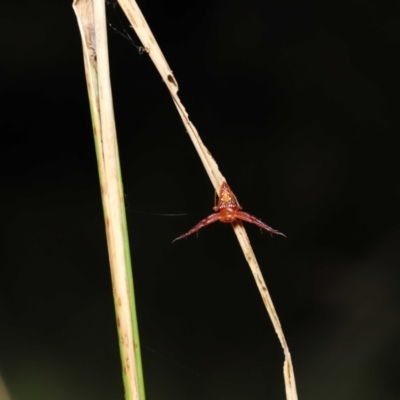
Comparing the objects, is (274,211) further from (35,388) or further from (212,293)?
(35,388)

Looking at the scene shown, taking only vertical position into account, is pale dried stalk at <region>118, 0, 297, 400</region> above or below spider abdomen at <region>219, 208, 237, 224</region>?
above

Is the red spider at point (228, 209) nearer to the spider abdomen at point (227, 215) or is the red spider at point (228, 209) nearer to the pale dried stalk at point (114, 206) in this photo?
the spider abdomen at point (227, 215)

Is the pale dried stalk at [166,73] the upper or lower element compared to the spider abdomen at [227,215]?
upper

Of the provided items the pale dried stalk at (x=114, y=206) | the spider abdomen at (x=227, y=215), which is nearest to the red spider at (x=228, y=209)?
the spider abdomen at (x=227, y=215)

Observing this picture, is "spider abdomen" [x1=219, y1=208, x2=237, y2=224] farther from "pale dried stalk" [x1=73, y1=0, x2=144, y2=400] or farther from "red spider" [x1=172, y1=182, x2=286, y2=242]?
"pale dried stalk" [x1=73, y1=0, x2=144, y2=400]

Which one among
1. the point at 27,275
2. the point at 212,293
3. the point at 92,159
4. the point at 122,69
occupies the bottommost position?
the point at 212,293

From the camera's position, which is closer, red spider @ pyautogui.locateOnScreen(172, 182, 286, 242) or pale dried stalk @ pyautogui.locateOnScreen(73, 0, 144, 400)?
pale dried stalk @ pyautogui.locateOnScreen(73, 0, 144, 400)

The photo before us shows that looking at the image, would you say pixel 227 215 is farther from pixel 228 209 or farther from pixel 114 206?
pixel 114 206

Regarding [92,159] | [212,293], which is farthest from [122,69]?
[212,293]

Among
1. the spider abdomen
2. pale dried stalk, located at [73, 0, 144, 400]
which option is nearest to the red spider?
the spider abdomen
